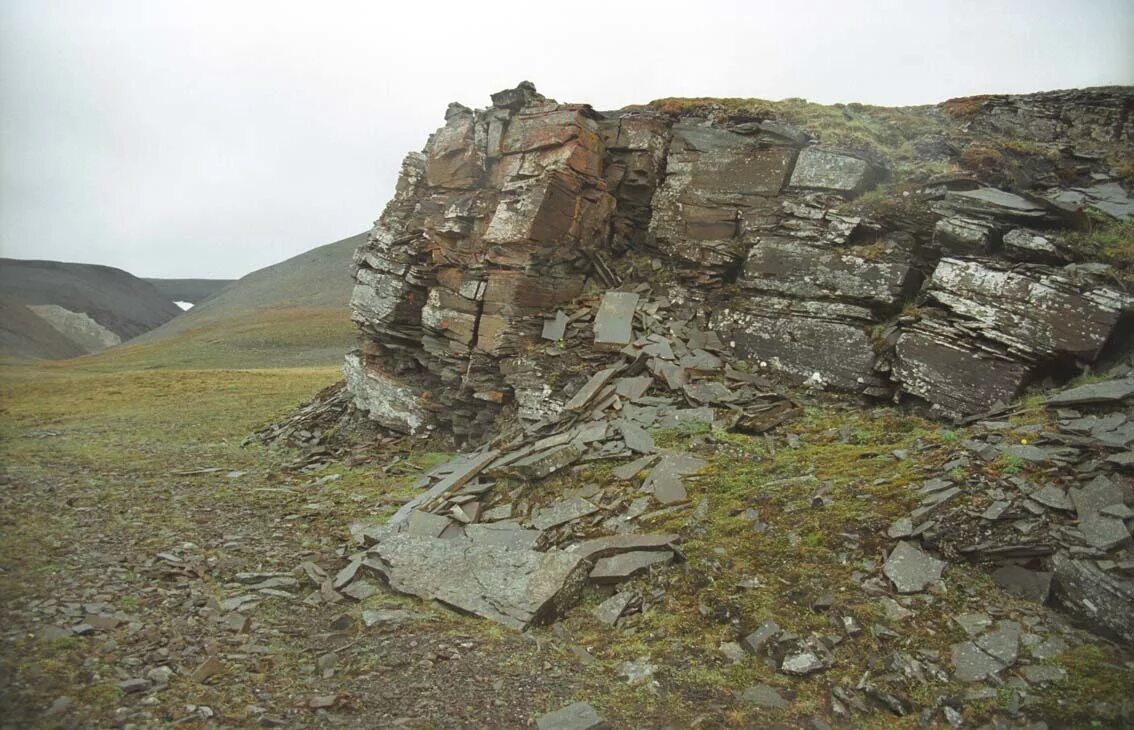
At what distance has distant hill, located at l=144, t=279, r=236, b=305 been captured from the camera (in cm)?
12006

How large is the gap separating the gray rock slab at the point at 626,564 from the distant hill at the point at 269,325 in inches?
1831

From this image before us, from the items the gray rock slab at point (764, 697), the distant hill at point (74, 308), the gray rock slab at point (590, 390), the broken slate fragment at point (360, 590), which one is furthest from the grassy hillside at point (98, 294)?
the gray rock slab at point (764, 697)

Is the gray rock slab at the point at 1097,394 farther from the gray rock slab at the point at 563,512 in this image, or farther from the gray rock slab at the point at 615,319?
the gray rock slab at the point at 615,319

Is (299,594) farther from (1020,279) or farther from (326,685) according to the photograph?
(1020,279)

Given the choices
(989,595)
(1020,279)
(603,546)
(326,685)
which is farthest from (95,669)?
(1020,279)

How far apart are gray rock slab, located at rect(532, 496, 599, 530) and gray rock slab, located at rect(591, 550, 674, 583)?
1.53m

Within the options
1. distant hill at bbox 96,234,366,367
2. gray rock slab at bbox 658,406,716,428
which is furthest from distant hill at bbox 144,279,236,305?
gray rock slab at bbox 658,406,716,428

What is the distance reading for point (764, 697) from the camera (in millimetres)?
6230

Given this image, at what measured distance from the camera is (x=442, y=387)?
18.9m

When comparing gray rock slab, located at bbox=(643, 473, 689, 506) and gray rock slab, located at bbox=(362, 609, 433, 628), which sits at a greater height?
gray rock slab, located at bbox=(643, 473, 689, 506)

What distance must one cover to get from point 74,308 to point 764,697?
108m

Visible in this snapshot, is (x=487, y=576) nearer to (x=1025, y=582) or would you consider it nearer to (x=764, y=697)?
(x=764, y=697)

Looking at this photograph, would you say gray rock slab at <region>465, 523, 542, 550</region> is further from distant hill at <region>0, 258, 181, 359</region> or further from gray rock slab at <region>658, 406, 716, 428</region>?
distant hill at <region>0, 258, 181, 359</region>

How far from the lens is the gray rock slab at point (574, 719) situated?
5.80 meters
